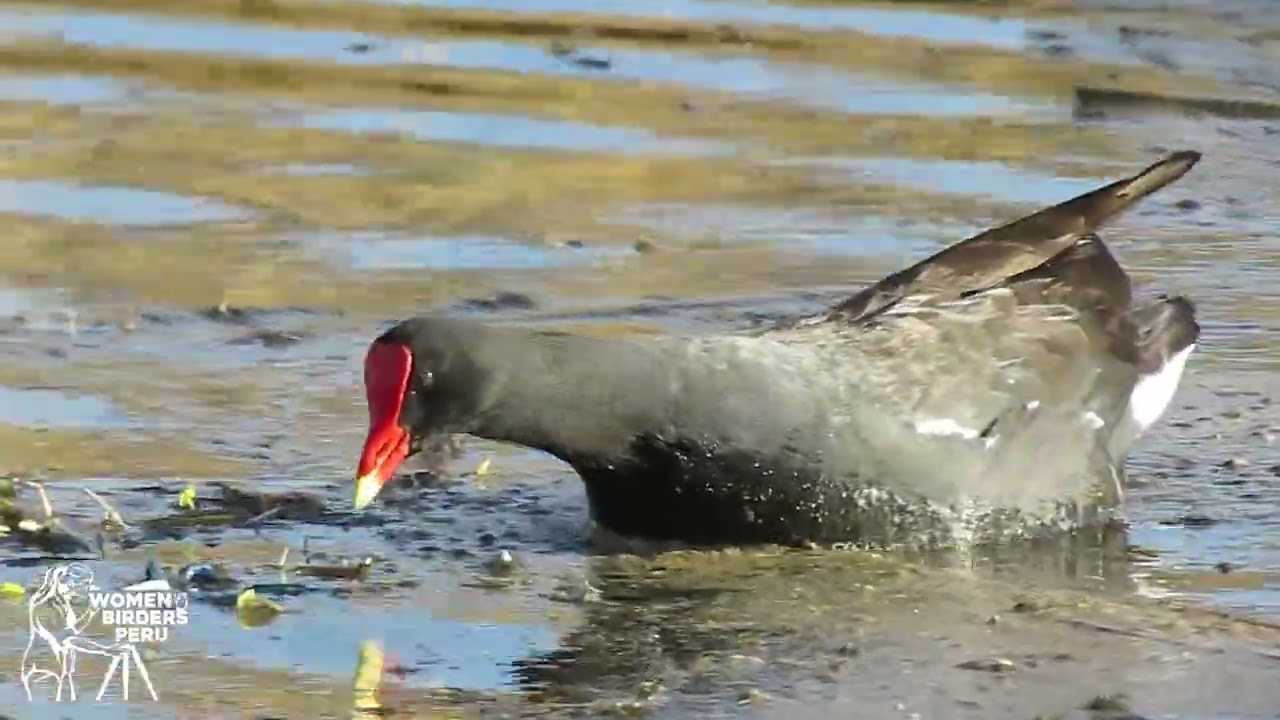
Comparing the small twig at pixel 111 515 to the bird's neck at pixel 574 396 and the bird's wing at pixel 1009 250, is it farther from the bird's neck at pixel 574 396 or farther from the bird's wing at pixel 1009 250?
the bird's wing at pixel 1009 250

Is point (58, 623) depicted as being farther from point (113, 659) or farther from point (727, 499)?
point (727, 499)

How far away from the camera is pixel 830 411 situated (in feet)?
23.0

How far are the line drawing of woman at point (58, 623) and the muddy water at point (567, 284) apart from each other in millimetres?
46

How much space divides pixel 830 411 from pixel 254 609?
1502mm

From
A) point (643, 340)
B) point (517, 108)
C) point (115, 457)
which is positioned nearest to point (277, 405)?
point (115, 457)

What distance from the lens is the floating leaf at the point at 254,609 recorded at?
630 centimetres

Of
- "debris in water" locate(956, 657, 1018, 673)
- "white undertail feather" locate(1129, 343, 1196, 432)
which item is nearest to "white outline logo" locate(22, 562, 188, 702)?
"debris in water" locate(956, 657, 1018, 673)

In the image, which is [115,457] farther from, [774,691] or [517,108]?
[517,108]

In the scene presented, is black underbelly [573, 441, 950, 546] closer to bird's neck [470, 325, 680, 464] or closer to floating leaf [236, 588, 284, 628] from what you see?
bird's neck [470, 325, 680, 464]

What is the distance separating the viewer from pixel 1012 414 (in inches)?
295

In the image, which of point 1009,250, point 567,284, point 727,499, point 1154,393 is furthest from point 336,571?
point 567,284

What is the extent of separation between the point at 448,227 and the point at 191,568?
376 centimetres

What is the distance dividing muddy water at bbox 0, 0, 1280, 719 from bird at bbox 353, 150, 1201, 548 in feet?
0.50

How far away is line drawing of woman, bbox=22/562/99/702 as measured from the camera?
5.87m
